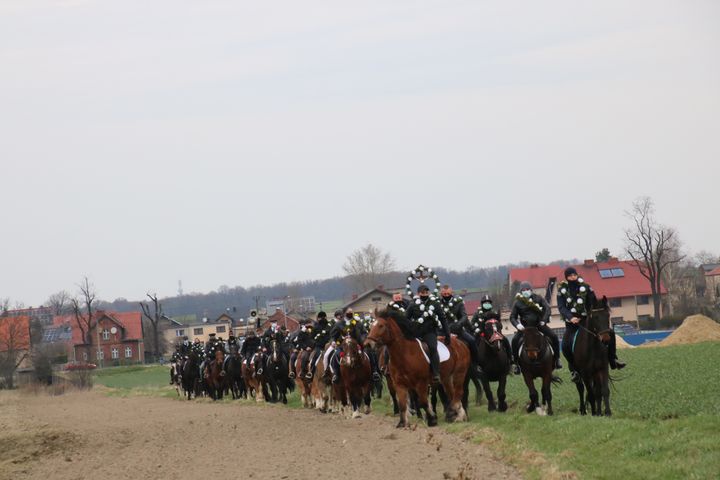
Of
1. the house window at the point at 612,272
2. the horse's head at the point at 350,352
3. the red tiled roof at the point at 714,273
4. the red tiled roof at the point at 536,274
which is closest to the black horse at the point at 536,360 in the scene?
the horse's head at the point at 350,352

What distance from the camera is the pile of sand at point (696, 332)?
56969mm

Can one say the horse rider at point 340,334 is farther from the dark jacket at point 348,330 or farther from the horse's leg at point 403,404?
the horse's leg at point 403,404

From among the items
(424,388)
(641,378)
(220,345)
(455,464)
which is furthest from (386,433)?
(220,345)

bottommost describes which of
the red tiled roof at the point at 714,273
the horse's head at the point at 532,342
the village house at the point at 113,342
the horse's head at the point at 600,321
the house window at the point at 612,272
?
the village house at the point at 113,342

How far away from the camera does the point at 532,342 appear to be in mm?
20234

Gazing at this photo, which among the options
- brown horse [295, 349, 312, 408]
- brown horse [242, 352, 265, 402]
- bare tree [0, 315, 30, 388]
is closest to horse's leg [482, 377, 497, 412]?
brown horse [295, 349, 312, 408]

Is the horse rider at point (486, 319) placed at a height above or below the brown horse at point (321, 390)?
above

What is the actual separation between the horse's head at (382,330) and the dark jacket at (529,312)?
7.57ft

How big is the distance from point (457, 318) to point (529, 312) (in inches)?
123

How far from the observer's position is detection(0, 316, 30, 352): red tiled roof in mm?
101938

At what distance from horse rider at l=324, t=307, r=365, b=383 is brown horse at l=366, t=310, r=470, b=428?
4285 mm

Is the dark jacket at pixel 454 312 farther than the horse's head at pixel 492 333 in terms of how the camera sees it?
Yes

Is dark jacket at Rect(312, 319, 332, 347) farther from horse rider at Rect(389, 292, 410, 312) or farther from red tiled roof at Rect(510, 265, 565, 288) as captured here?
red tiled roof at Rect(510, 265, 565, 288)

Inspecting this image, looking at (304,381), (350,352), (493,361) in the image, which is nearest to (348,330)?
(350,352)
